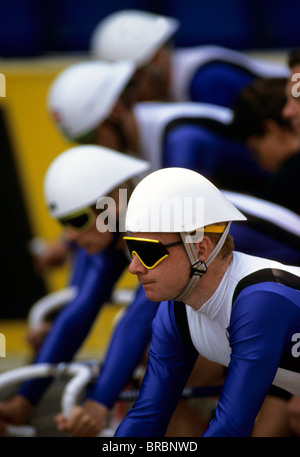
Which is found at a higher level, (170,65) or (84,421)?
(170,65)

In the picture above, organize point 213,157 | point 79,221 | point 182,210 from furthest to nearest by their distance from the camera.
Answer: point 213,157, point 79,221, point 182,210

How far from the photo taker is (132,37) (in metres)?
6.55

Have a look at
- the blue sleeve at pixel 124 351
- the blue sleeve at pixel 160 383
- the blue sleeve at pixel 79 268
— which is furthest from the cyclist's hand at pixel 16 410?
the blue sleeve at pixel 160 383

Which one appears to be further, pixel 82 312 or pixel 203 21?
pixel 203 21

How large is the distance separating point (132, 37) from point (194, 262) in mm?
3787

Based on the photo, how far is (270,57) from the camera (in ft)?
25.5

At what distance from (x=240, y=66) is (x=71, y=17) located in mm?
2263

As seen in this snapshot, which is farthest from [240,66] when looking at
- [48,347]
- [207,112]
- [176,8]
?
[48,347]

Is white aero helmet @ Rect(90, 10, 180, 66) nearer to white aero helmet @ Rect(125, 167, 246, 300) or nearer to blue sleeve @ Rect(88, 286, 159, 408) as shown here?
blue sleeve @ Rect(88, 286, 159, 408)

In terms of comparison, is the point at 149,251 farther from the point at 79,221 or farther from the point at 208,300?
the point at 79,221

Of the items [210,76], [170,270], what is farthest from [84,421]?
[210,76]

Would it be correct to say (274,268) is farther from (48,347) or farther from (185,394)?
(48,347)

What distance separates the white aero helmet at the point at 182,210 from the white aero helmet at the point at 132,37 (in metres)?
3.41
